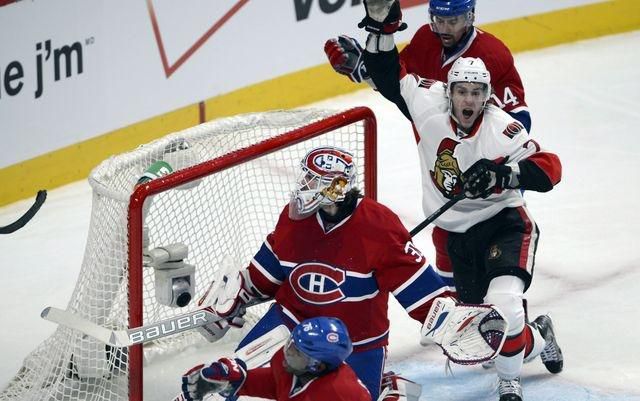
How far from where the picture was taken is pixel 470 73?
4328mm

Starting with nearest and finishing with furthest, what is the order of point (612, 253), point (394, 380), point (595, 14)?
1. point (394, 380)
2. point (612, 253)
3. point (595, 14)

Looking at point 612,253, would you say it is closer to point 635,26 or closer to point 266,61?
point 266,61

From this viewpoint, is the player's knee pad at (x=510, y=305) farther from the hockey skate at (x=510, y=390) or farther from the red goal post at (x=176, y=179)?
the red goal post at (x=176, y=179)

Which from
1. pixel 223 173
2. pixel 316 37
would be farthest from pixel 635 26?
pixel 223 173

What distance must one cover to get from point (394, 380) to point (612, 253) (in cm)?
199

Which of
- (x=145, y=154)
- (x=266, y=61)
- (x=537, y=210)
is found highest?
(x=145, y=154)

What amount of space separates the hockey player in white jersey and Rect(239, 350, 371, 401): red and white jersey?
804 mm

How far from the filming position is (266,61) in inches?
280

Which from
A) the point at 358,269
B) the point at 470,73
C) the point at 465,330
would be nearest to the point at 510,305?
the point at 465,330

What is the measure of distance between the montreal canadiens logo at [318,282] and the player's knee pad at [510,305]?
0.59 m

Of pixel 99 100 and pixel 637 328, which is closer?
pixel 637 328

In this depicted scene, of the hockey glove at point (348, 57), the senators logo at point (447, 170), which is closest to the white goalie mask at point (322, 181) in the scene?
the senators logo at point (447, 170)

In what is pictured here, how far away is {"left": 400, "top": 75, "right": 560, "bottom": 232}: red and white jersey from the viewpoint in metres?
4.38

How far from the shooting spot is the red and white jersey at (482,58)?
473 cm
